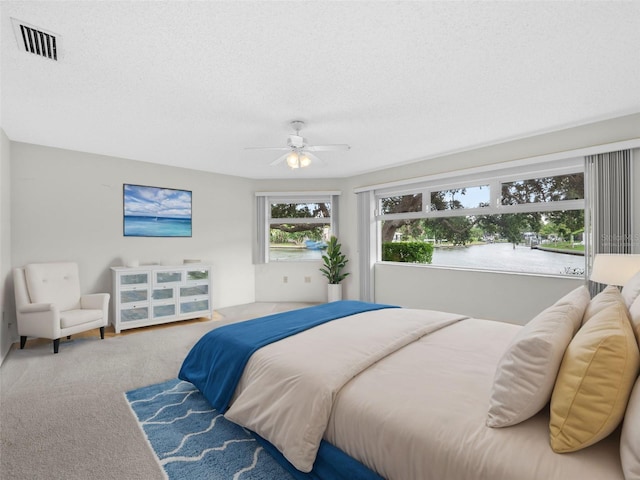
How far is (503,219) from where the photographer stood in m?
Answer: 4.34

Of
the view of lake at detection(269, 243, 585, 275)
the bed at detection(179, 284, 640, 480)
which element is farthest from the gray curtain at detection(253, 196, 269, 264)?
the bed at detection(179, 284, 640, 480)

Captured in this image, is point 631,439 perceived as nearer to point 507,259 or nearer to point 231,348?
point 231,348

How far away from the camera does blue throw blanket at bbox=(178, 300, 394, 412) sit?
204 cm

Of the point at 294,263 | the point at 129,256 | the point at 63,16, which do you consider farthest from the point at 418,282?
the point at 63,16

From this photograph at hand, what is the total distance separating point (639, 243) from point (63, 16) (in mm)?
4696

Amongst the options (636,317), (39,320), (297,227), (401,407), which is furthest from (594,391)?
(297,227)

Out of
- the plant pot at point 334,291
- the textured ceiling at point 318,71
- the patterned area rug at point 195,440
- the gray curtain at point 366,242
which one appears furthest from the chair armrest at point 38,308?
the gray curtain at point 366,242

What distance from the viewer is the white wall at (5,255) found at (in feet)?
11.1

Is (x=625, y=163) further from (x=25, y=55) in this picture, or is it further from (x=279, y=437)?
(x=25, y=55)

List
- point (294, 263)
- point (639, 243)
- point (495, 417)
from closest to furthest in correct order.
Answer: point (495, 417) → point (639, 243) → point (294, 263)

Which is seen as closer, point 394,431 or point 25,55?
point 394,431

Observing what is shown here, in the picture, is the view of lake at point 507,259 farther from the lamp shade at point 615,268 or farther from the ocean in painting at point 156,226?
the ocean in painting at point 156,226

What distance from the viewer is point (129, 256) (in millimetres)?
4723

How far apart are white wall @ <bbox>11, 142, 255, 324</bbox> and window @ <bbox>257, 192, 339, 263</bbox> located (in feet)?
2.16
